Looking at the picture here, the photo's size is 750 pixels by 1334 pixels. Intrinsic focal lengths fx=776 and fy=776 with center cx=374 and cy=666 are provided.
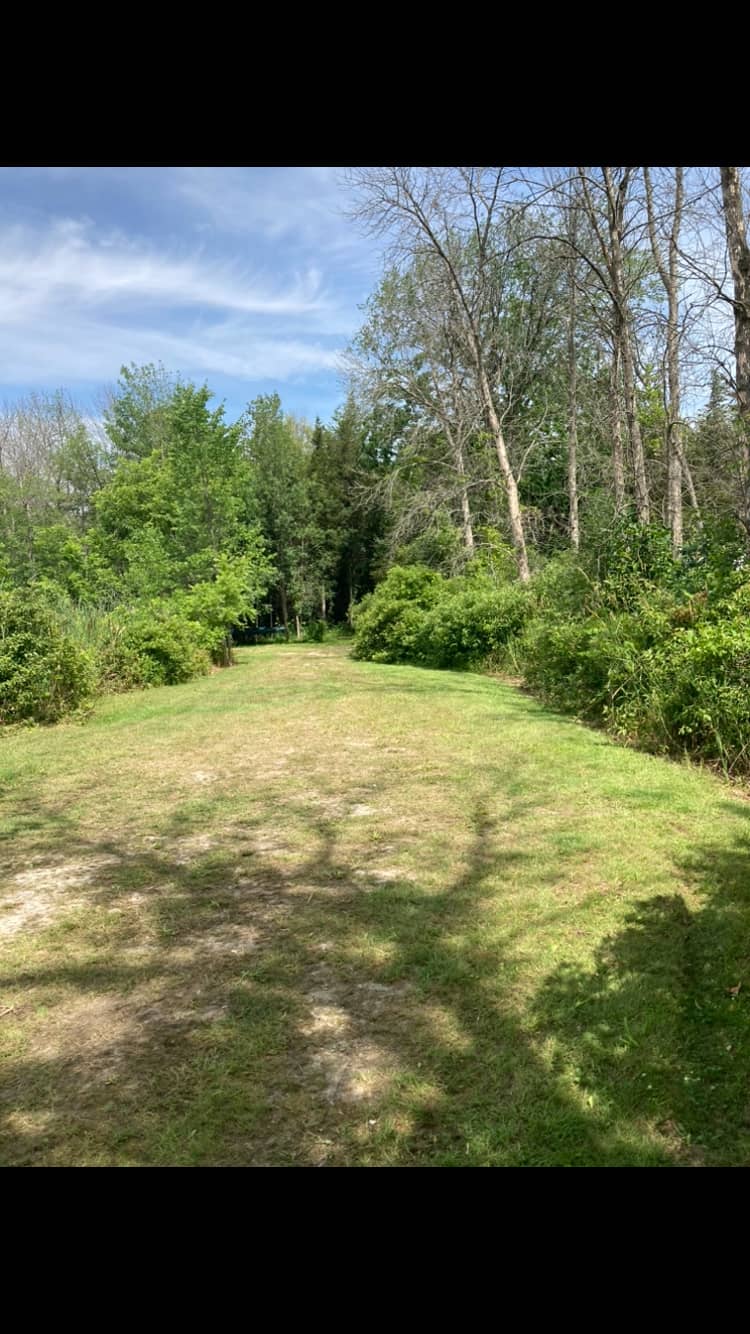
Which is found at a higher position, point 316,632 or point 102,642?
point 102,642

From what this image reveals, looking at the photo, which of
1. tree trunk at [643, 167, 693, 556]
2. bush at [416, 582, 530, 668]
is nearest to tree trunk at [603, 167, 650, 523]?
tree trunk at [643, 167, 693, 556]

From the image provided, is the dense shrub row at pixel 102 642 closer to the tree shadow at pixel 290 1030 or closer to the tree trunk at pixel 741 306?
the tree shadow at pixel 290 1030

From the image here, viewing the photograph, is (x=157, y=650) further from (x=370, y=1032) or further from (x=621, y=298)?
(x=370, y=1032)

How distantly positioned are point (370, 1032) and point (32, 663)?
804cm

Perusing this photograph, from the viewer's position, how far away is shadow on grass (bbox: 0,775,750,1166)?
2.13 meters

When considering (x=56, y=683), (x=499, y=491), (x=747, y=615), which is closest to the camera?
(x=747, y=615)

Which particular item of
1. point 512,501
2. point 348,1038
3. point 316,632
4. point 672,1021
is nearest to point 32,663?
point 348,1038

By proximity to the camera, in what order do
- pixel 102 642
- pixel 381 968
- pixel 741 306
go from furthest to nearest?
pixel 102 642 → pixel 741 306 → pixel 381 968

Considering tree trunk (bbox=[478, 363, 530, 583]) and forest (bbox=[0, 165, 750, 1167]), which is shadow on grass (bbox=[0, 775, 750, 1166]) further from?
tree trunk (bbox=[478, 363, 530, 583])

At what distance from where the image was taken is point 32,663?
9.44m
